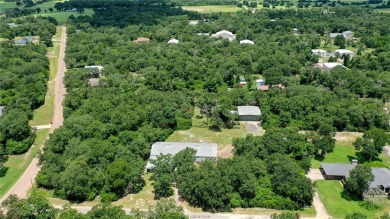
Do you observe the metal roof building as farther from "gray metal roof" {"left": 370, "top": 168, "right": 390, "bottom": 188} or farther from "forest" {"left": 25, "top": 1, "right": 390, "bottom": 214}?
"forest" {"left": 25, "top": 1, "right": 390, "bottom": 214}

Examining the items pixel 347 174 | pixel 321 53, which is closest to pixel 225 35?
pixel 321 53

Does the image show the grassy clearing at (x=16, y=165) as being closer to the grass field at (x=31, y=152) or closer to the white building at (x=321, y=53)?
the grass field at (x=31, y=152)

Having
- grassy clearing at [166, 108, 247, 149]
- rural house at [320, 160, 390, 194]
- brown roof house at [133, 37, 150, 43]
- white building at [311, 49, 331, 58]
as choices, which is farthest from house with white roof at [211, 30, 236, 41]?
rural house at [320, 160, 390, 194]

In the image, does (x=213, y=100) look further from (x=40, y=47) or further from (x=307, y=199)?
(x=40, y=47)

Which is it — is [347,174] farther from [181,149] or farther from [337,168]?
[181,149]

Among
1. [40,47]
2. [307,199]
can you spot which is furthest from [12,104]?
[307,199]

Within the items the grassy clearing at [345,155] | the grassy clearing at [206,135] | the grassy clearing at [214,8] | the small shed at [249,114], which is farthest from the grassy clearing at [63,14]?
the grassy clearing at [345,155]
